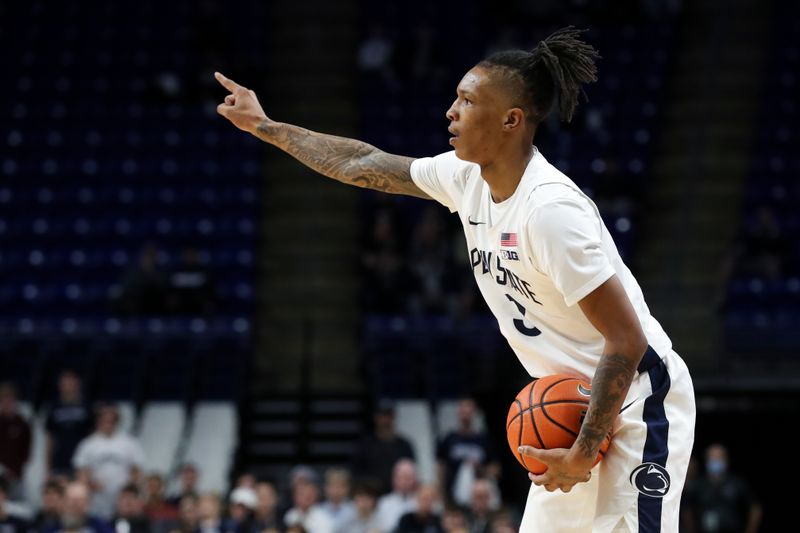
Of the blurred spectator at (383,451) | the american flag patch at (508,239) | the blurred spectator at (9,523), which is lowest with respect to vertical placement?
the blurred spectator at (9,523)

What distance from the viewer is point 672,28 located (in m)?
18.7

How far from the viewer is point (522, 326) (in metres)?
4.49

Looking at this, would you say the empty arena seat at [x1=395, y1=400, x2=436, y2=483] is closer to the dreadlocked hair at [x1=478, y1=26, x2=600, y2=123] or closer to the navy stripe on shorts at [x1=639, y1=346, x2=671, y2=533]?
the navy stripe on shorts at [x1=639, y1=346, x2=671, y2=533]

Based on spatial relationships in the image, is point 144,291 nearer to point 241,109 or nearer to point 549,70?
point 241,109

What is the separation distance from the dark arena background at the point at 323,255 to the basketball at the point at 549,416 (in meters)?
6.33

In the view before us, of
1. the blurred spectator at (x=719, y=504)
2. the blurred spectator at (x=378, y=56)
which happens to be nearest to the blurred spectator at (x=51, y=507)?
the blurred spectator at (x=719, y=504)

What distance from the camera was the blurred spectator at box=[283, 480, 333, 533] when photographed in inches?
464

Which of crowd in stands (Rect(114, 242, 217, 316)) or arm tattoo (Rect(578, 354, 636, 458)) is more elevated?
arm tattoo (Rect(578, 354, 636, 458))

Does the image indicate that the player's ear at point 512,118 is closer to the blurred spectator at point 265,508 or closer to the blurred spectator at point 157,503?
the blurred spectator at point 265,508

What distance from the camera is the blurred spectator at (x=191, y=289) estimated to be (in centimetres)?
1475

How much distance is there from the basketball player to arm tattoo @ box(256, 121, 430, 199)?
24.0 inches

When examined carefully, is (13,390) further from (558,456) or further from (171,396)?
(558,456)

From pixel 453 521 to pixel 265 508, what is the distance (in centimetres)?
182

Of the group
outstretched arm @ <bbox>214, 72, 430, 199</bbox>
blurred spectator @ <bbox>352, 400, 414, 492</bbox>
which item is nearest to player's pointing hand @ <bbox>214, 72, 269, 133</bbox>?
outstretched arm @ <bbox>214, 72, 430, 199</bbox>
